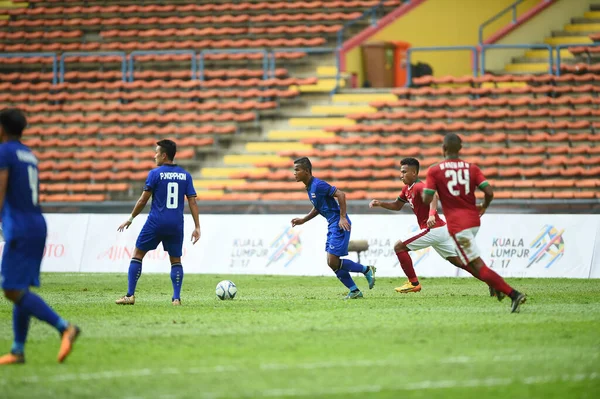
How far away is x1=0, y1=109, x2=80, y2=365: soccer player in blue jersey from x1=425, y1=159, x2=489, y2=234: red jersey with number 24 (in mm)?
4986

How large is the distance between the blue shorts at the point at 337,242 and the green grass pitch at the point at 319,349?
714 millimetres

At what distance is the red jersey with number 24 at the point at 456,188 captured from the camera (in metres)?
12.5

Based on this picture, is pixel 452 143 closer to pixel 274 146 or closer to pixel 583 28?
pixel 274 146

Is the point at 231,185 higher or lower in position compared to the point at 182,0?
lower

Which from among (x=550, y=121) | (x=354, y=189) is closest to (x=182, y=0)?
(x=354, y=189)

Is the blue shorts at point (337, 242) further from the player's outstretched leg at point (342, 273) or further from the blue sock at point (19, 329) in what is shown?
the blue sock at point (19, 329)

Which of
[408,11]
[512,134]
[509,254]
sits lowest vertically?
[509,254]

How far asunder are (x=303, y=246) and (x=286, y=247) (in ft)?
1.16

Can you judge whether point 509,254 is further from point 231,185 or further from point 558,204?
point 231,185

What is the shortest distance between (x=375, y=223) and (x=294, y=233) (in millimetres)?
1648

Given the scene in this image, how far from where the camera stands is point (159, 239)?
14.5 meters

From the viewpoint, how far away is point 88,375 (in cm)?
848

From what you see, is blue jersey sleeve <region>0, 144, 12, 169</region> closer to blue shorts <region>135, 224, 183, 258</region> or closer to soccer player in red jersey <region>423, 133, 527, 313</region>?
soccer player in red jersey <region>423, 133, 527, 313</region>

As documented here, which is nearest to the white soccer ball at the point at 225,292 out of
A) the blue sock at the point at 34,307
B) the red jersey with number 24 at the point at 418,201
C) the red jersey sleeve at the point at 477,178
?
the red jersey with number 24 at the point at 418,201
